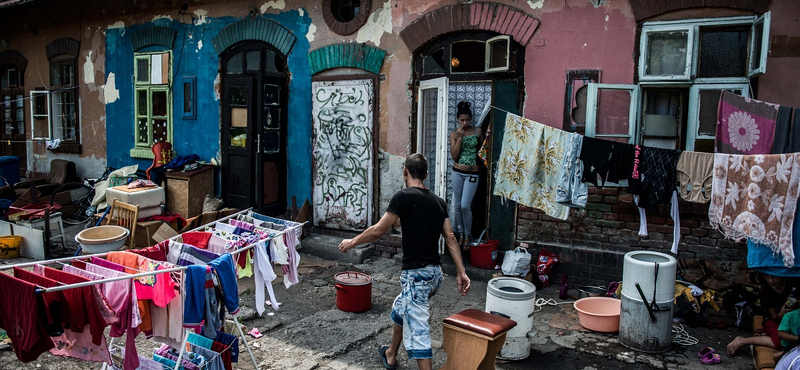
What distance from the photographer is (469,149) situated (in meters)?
7.68

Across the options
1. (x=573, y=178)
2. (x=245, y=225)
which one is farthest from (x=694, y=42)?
(x=245, y=225)

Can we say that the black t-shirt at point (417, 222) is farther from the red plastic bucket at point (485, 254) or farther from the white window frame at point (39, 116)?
the white window frame at point (39, 116)

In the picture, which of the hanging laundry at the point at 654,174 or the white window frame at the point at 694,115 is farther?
the white window frame at the point at 694,115

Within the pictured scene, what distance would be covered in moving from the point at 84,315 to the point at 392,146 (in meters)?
5.29

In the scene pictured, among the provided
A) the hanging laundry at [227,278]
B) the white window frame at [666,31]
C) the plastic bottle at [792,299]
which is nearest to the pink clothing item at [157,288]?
the hanging laundry at [227,278]

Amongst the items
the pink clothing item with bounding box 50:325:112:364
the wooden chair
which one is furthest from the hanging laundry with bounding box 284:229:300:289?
the wooden chair

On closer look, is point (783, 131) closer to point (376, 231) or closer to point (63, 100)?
point (376, 231)

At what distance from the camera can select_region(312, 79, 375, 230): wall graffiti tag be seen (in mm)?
A: 8492

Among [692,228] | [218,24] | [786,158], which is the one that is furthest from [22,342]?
[218,24]

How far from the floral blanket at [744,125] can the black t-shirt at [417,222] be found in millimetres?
3436

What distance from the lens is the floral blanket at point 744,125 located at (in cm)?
565

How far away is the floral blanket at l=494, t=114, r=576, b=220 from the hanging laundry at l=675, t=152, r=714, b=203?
1.20 meters

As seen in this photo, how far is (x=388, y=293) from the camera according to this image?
22.8 ft

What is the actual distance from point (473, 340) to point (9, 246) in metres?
7.14
